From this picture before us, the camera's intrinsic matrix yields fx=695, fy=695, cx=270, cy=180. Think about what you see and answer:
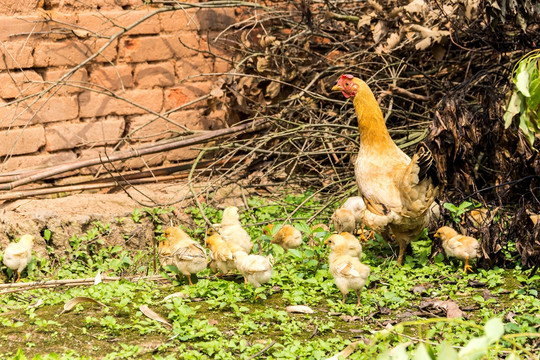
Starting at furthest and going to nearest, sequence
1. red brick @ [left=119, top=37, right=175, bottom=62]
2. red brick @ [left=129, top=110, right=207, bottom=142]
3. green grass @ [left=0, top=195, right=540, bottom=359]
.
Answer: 1. red brick @ [left=129, top=110, right=207, bottom=142]
2. red brick @ [left=119, top=37, right=175, bottom=62]
3. green grass @ [left=0, top=195, right=540, bottom=359]

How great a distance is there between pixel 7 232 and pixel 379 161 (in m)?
3.33

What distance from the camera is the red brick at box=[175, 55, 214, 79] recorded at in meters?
8.04

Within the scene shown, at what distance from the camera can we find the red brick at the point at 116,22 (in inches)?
295

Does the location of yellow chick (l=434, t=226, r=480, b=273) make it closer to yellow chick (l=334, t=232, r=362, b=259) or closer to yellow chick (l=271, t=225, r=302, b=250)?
yellow chick (l=334, t=232, r=362, b=259)

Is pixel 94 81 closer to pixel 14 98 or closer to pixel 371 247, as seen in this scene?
pixel 14 98

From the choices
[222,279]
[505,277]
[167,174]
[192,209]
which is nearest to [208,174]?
[167,174]

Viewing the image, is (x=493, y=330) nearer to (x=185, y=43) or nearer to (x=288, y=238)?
(x=288, y=238)

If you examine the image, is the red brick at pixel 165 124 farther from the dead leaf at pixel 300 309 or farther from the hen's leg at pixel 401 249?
the dead leaf at pixel 300 309

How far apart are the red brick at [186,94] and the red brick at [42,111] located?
1057 mm

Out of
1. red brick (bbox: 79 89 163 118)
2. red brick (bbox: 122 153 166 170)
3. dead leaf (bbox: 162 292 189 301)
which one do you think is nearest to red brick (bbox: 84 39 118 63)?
red brick (bbox: 79 89 163 118)

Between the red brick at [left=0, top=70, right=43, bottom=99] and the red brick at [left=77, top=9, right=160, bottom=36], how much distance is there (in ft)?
2.62

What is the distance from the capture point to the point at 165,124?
7.98 meters

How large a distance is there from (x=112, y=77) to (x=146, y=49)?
50 centimetres

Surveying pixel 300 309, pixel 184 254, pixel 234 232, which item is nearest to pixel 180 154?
pixel 234 232
